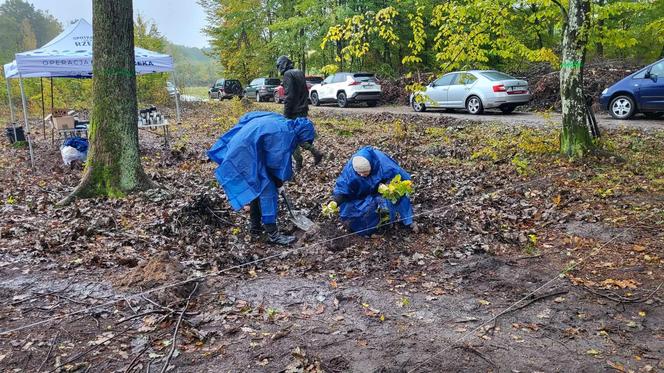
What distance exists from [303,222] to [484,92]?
32.7ft

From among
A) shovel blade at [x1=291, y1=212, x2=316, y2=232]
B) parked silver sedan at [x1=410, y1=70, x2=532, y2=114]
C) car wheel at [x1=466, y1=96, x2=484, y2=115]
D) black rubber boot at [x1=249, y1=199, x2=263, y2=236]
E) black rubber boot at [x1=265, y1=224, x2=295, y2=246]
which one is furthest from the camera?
car wheel at [x1=466, y1=96, x2=484, y2=115]

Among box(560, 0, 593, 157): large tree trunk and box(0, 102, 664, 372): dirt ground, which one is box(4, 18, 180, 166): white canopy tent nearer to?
box(0, 102, 664, 372): dirt ground

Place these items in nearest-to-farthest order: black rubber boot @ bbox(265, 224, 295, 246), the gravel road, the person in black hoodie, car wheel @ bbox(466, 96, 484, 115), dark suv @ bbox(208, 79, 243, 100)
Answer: black rubber boot @ bbox(265, 224, 295, 246), the person in black hoodie, the gravel road, car wheel @ bbox(466, 96, 484, 115), dark suv @ bbox(208, 79, 243, 100)

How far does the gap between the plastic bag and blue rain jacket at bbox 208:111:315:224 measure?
5.71 metres

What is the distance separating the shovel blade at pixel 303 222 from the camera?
5.22m

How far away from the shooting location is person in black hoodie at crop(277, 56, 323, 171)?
24.6ft

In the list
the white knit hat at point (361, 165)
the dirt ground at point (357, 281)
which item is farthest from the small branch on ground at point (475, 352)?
the white knit hat at point (361, 165)

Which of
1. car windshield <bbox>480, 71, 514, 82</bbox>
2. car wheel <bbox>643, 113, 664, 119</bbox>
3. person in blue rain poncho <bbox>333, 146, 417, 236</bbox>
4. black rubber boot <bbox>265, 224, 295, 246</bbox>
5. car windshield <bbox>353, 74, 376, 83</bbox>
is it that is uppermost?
car windshield <bbox>353, 74, 376, 83</bbox>

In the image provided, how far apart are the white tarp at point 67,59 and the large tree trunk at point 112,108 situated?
3967mm

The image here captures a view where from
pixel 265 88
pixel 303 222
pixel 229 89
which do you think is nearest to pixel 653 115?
pixel 303 222

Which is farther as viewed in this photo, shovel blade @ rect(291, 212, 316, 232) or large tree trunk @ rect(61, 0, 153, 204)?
large tree trunk @ rect(61, 0, 153, 204)

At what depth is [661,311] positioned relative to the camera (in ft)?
10.9

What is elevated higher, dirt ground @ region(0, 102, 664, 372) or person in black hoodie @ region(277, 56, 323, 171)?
person in black hoodie @ region(277, 56, 323, 171)

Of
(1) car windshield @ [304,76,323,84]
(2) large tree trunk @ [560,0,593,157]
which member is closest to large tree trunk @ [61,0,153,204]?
(2) large tree trunk @ [560,0,593,157]
